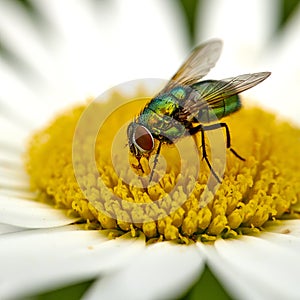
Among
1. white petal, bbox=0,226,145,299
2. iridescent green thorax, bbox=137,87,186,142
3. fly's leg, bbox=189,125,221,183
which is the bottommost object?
white petal, bbox=0,226,145,299

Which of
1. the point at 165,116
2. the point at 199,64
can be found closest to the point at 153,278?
the point at 165,116

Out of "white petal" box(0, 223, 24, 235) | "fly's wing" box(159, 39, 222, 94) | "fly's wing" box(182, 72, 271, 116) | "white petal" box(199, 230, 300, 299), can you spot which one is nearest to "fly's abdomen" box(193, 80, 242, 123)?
"fly's wing" box(182, 72, 271, 116)

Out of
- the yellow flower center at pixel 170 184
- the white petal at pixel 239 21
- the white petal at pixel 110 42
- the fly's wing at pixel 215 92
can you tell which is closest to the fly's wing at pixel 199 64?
the yellow flower center at pixel 170 184

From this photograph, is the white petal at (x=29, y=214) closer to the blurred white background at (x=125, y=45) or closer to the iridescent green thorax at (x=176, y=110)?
the iridescent green thorax at (x=176, y=110)

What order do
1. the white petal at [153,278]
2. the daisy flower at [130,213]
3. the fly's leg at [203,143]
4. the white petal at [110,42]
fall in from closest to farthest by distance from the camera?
1. the white petal at [153,278]
2. the daisy flower at [130,213]
3. the fly's leg at [203,143]
4. the white petal at [110,42]

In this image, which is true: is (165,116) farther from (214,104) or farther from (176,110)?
(214,104)

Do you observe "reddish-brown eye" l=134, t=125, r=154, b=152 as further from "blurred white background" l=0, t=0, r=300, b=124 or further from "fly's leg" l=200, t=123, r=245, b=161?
"blurred white background" l=0, t=0, r=300, b=124

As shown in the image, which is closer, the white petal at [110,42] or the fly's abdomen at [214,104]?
A: the fly's abdomen at [214,104]
